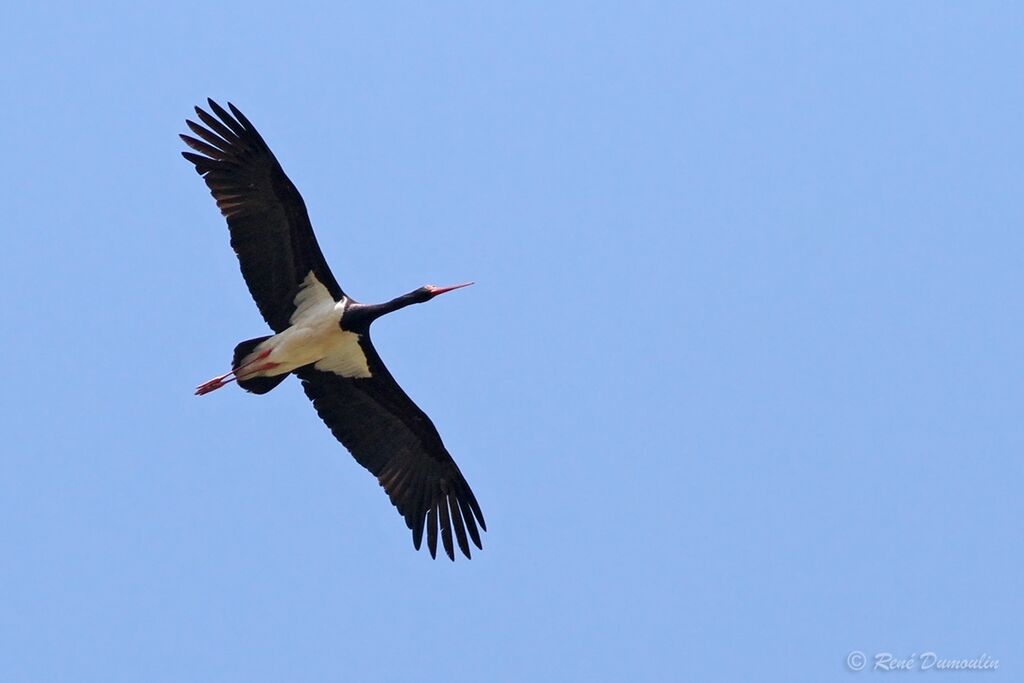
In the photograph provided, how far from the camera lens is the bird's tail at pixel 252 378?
19.6 meters

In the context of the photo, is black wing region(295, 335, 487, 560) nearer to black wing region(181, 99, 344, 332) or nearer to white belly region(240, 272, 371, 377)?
white belly region(240, 272, 371, 377)

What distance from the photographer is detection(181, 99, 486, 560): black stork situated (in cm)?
1953

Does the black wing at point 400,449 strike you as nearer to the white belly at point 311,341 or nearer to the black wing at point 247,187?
the white belly at point 311,341

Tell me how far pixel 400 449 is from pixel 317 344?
179 cm

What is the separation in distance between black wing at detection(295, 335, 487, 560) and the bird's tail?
706mm

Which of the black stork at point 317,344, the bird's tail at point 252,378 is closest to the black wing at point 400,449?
the black stork at point 317,344

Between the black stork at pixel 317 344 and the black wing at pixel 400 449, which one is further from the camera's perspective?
the black wing at pixel 400 449

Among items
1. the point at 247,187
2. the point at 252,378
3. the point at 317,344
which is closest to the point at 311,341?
the point at 317,344

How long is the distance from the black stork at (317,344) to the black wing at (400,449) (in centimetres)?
1

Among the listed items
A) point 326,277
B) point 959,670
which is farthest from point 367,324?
point 959,670

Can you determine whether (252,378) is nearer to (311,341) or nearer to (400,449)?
(311,341)

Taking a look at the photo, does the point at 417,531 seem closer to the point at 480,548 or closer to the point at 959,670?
the point at 480,548

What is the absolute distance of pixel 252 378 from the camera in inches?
779

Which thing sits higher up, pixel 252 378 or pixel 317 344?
pixel 317 344
